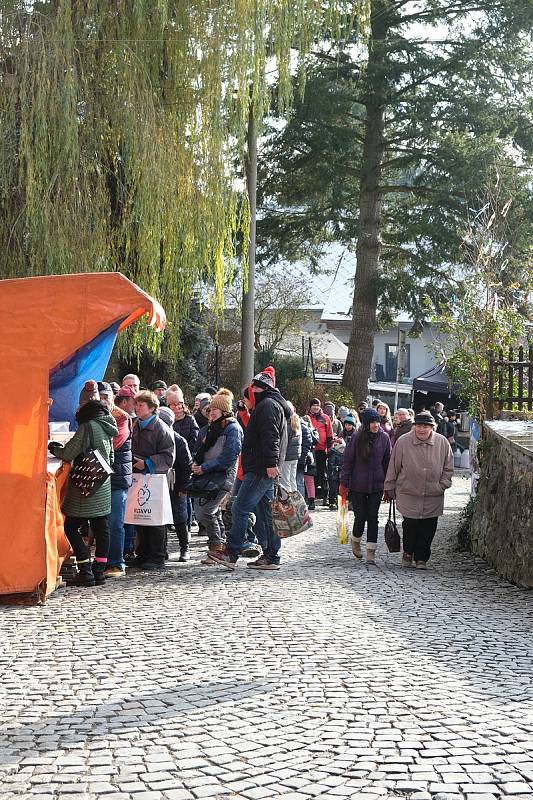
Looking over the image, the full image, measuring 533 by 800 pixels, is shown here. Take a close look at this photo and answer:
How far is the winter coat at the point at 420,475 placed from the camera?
11.6m

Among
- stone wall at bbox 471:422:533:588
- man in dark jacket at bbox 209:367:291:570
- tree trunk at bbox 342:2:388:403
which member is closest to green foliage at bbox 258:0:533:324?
tree trunk at bbox 342:2:388:403

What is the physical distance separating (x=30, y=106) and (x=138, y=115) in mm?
1407

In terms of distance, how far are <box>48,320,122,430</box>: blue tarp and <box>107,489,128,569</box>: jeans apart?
1576 millimetres

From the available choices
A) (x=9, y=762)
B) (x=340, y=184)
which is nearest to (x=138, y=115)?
(x=9, y=762)

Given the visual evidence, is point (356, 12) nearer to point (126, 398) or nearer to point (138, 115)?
point (138, 115)

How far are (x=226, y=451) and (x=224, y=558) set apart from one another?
1068 mm

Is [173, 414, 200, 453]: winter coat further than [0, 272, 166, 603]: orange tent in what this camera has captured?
Yes

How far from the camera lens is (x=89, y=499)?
986cm

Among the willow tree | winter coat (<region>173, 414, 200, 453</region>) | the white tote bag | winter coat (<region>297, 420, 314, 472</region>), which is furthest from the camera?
winter coat (<region>297, 420, 314, 472</region>)

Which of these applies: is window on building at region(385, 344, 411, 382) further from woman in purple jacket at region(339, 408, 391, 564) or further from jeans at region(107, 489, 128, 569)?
jeans at region(107, 489, 128, 569)

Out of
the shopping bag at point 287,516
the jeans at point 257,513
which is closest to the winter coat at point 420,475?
the shopping bag at point 287,516

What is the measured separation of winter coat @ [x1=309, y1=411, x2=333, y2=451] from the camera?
1959cm

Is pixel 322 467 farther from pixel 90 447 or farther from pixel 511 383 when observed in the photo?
pixel 90 447

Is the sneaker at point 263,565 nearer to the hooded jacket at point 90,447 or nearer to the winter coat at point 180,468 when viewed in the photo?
the winter coat at point 180,468
